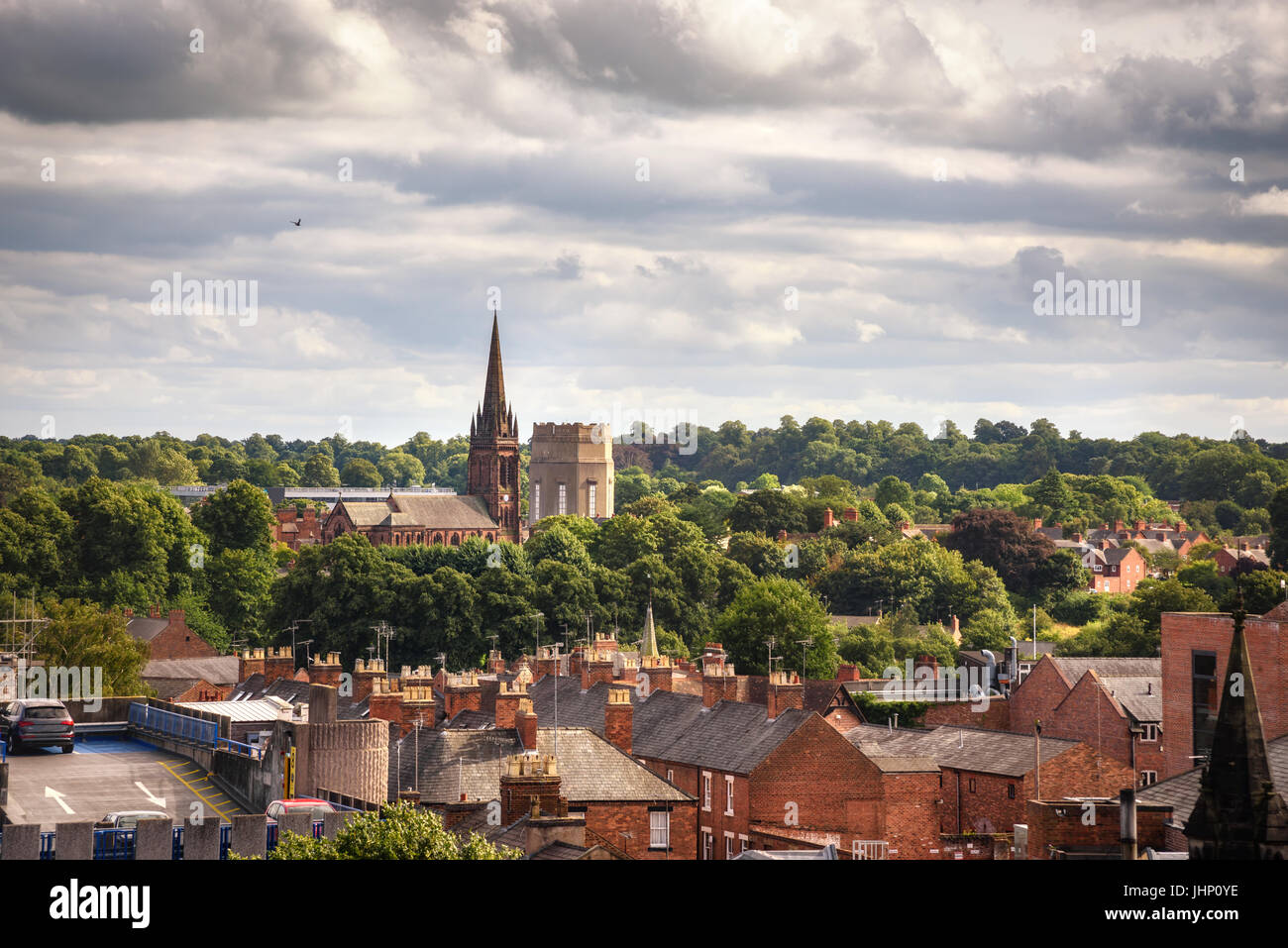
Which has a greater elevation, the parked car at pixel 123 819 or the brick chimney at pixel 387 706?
the parked car at pixel 123 819

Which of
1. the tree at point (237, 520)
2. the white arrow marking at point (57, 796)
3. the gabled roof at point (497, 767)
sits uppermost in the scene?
the tree at point (237, 520)

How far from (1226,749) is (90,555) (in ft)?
367

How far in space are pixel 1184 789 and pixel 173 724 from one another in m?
22.7

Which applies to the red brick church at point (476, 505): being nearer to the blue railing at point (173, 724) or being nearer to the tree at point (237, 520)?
the tree at point (237, 520)

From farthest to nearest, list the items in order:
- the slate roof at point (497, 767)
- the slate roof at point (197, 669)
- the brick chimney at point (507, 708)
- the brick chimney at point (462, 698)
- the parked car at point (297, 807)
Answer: the slate roof at point (197, 669)
the brick chimney at point (462, 698)
the brick chimney at point (507, 708)
the slate roof at point (497, 767)
the parked car at point (297, 807)

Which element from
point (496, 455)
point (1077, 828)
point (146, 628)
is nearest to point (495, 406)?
point (496, 455)

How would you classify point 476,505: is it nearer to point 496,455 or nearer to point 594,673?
point 496,455

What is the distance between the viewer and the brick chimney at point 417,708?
146ft

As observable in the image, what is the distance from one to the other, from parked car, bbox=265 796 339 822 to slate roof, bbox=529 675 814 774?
15.8 m

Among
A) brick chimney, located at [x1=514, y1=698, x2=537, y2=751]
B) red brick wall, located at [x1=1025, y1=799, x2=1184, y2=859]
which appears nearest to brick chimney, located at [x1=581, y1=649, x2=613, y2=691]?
brick chimney, located at [x1=514, y1=698, x2=537, y2=751]

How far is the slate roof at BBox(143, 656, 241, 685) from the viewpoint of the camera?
8281 cm

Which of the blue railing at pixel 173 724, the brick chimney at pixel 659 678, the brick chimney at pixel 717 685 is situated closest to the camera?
the blue railing at pixel 173 724

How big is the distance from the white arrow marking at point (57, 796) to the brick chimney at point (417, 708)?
45.2ft

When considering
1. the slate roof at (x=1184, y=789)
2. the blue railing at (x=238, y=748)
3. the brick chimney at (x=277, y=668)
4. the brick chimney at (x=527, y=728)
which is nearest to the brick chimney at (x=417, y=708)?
the brick chimney at (x=527, y=728)
